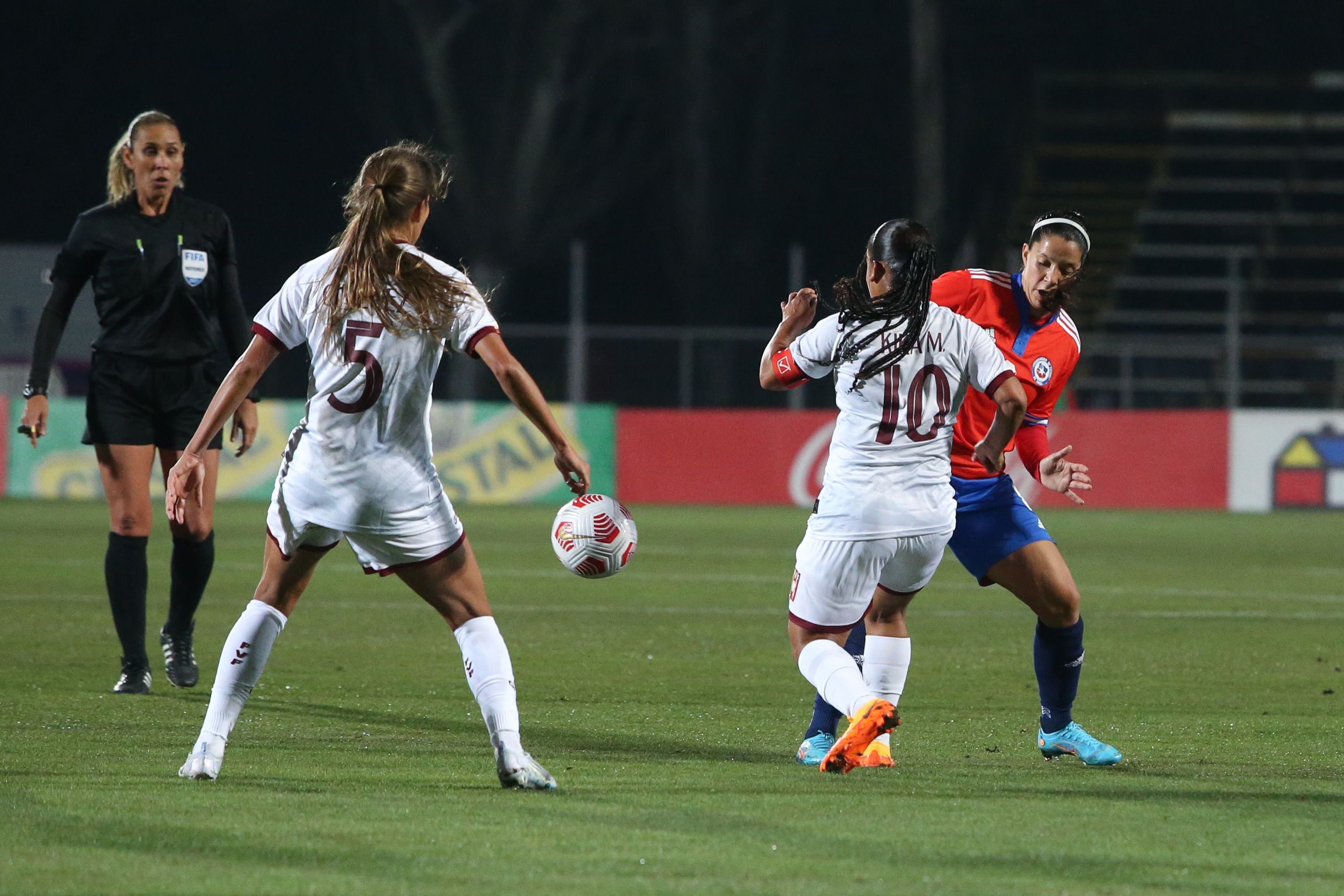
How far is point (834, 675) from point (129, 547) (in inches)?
131

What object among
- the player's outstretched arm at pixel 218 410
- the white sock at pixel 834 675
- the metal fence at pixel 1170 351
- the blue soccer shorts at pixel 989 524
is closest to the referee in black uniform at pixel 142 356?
the player's outstretched arm at pixel 218 410

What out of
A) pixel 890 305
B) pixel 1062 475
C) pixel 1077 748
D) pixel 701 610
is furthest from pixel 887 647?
pixel 701 610

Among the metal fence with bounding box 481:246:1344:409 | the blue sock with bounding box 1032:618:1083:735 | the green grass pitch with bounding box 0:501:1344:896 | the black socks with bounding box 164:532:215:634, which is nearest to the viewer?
the green grass pitch with bounding box 0:501:1344:896

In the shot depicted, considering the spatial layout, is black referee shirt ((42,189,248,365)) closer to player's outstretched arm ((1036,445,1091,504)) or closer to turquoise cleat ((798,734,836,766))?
turquoise cleat ((798,734,836,766))

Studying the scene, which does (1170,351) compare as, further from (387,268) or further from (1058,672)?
(387,268)

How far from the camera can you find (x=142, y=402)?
25.2 ft

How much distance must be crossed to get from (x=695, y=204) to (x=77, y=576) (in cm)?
2263

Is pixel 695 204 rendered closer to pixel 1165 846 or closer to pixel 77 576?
pixel 77 576

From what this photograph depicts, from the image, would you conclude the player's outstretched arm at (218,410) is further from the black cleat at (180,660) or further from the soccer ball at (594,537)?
the black cleat at (180,660)

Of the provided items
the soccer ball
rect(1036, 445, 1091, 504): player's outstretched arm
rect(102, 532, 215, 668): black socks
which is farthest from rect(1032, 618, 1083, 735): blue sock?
rect(102, 532, 215, 668): black socks

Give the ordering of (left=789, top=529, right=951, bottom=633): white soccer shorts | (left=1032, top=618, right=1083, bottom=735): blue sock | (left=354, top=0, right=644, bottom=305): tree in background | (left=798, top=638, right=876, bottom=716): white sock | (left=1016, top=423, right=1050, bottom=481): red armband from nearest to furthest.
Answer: (left=798, top=638, right=876, bottom=716): white sock < (left=789, top=529, right=951, bottom=633): white soccer shorts < (left=1032, top=618, right=1083, bottom=735): blue sock < (left=1016, top=423, right=1050, bottom=481): red armband < (left=354, top=0, right=644, bottom=305): tree in background

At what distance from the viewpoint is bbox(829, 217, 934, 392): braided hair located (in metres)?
5.65

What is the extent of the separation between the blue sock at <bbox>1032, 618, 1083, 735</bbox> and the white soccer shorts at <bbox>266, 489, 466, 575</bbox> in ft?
6.80

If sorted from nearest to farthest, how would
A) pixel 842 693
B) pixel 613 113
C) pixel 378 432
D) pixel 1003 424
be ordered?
pixel 378 432 → pixel 842 693 → pixel 1003 424 → pixel 613 113
